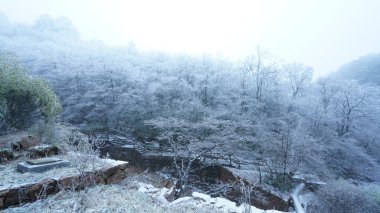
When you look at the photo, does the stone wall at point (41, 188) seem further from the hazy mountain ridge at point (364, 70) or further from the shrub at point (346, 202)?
the hazy mountain ridge at point (364, 70)

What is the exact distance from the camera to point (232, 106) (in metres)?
19.5

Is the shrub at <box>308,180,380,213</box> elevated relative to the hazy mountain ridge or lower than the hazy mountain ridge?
lower

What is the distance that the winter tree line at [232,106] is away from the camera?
13.6 metres

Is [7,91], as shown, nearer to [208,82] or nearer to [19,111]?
[19,111]

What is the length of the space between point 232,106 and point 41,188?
16.1m

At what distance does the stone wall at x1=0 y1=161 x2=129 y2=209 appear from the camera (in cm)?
428

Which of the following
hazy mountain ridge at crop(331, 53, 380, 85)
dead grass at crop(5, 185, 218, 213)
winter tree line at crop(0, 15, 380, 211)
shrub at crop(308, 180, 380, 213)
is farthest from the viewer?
hazy mountain ridge at crop(331, 53, 380, 85)

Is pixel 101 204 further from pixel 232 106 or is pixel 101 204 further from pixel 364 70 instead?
pixel 364 70

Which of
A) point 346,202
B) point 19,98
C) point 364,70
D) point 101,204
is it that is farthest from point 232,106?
point 364,70

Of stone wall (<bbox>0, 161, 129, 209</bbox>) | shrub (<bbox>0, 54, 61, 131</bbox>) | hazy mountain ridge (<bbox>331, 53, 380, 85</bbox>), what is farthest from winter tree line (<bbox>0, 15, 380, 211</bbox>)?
hazy mountain ridge (<bbox>331, 53, 380, 85</bbox>)

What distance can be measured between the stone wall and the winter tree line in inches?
282

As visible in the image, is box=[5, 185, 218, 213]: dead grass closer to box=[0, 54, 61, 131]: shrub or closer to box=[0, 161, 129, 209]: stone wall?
box=[0, 161, 129, 209]: stone wall

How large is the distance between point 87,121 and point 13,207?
17889 millimetres

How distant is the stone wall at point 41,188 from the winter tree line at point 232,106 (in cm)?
716
